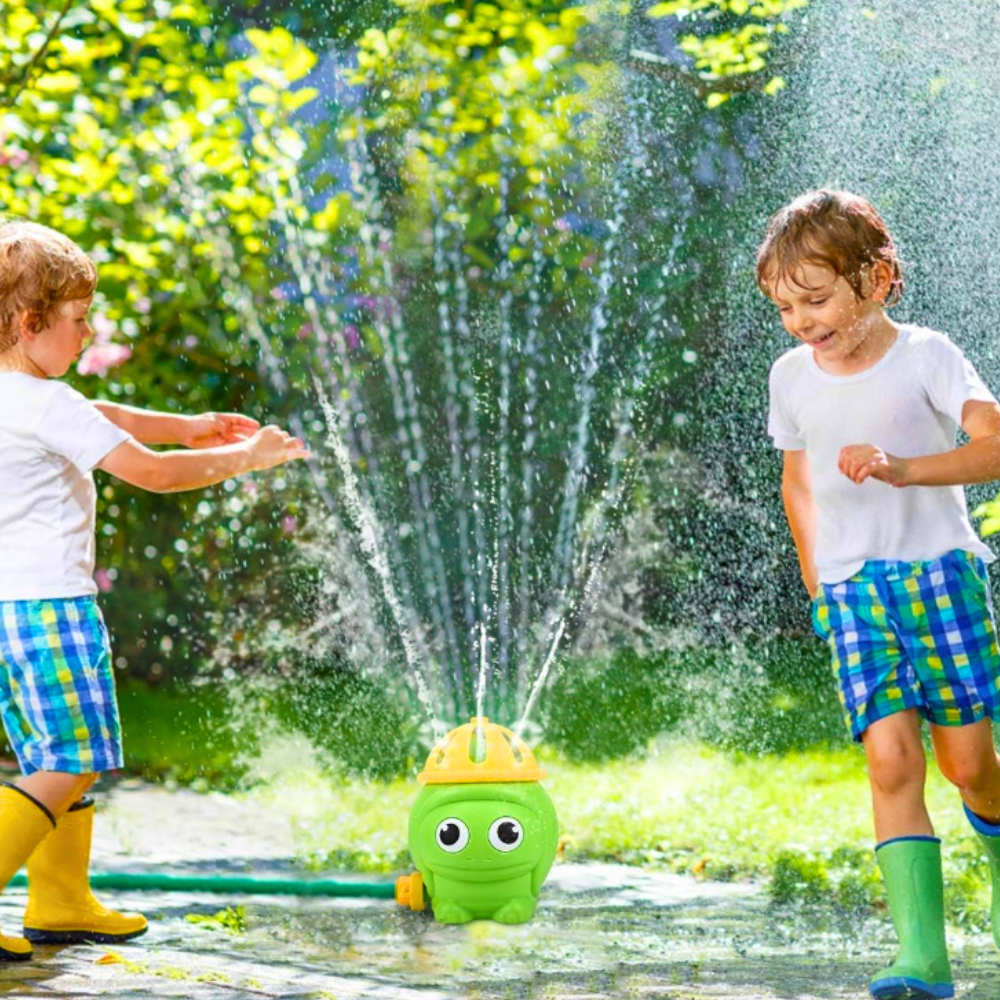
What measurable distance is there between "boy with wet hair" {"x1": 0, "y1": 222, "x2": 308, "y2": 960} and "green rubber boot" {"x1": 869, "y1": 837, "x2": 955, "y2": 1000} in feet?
3.71

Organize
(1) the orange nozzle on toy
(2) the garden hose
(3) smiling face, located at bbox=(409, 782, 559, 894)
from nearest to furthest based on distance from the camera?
(3) smiling face, located at bbox=(409, 782, 559, 894) < (1) the orange nozzle on toy < (2) the garden hose

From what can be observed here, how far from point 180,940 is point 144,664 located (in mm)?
4829

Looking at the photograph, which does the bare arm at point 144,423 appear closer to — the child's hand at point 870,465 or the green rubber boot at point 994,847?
the child's hand at point 870,465

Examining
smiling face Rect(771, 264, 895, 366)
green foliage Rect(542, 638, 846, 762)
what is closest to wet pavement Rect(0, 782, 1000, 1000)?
smiling face Rect(771, 264, 895, 366)

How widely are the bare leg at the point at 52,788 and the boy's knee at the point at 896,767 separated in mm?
1258

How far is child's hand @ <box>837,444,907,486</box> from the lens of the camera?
95.7 inches

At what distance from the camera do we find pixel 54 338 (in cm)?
288

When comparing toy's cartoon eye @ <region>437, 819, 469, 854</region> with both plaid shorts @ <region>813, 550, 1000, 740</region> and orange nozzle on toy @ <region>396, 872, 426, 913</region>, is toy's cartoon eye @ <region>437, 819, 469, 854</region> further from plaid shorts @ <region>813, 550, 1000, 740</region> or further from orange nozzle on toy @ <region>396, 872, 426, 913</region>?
plaid shorts @ <region>813, 550, 1000, 740</region>

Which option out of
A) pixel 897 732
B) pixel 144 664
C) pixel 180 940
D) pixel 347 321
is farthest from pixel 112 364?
pixel 897 732

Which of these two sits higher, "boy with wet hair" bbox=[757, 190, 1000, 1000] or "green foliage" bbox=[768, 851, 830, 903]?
"boy with wet hair" bbox=[757, 190, 1000, 1000]

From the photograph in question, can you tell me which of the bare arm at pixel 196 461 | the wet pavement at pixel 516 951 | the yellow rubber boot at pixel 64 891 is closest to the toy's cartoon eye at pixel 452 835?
the wet pavement at pixel 516 951

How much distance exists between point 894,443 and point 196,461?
44.1 inches

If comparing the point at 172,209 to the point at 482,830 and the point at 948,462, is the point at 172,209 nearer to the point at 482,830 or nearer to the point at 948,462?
the point at 482,830

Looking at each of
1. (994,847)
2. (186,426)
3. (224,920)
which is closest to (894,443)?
(994,847)
